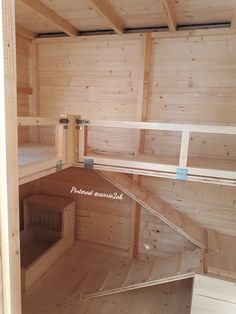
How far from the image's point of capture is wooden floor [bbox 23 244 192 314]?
1927mm

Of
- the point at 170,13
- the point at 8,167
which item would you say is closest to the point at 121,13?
the point at 170,13

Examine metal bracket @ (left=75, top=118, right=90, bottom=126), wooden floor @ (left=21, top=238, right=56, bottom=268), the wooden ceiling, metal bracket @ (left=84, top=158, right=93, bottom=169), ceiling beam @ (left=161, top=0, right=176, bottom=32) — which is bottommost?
wooden floor @ (left=21, top=238, right=56, bottom=268)

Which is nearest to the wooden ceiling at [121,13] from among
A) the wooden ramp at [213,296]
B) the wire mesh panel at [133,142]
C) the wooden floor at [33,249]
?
the wire mesh panel at [133,142]

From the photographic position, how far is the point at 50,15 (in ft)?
6.44

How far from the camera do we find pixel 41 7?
1.86 meters

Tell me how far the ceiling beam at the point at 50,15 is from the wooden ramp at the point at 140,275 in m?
2.24

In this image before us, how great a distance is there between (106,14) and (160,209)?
1.70 meters

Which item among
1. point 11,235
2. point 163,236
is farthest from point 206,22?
point 11,235

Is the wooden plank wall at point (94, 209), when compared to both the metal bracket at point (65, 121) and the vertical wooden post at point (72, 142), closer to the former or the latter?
the vertical wooden post at point (72, 142)

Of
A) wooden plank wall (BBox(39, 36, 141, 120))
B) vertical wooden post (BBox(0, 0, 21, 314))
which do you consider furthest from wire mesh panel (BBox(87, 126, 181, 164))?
vertical wooden post (BBox(0, 0, 21, 314))

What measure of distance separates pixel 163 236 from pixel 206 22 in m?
2.05

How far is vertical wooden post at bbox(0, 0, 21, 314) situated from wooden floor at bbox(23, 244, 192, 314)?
61.8 inches

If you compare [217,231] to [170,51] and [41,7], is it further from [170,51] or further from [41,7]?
[41,7]

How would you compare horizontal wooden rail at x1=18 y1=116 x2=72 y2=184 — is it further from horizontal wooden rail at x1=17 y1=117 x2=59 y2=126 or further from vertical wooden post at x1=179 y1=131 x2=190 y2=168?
vertical wooden post at x1=179 y1=131 x2=190 y2=168
